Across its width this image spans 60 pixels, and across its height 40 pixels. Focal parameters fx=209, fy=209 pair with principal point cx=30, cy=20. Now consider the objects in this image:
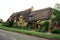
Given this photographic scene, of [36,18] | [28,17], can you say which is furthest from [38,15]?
[28,17]

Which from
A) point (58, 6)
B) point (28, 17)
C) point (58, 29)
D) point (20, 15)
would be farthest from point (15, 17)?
point (58, 6)

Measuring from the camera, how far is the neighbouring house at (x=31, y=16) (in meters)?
61.3

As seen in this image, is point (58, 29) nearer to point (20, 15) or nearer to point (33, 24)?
point (33, 24)

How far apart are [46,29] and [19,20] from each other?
26.5m

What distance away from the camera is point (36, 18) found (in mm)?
65438

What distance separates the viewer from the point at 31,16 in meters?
70.6

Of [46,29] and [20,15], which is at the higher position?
[20,15]

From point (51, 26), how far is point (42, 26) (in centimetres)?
247

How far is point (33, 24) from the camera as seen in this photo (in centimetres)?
6366

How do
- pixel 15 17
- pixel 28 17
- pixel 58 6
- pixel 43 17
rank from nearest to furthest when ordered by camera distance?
pixel 58 6
pixel 43 17
pixel 28 17
pixel 15 17

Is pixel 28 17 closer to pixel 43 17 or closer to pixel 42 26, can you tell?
pixel 43 17

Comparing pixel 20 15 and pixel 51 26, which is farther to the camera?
pixel 20 15

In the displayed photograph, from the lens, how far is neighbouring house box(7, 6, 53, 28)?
201 ft

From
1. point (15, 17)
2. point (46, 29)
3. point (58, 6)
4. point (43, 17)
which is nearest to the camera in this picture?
point (58, 6)
